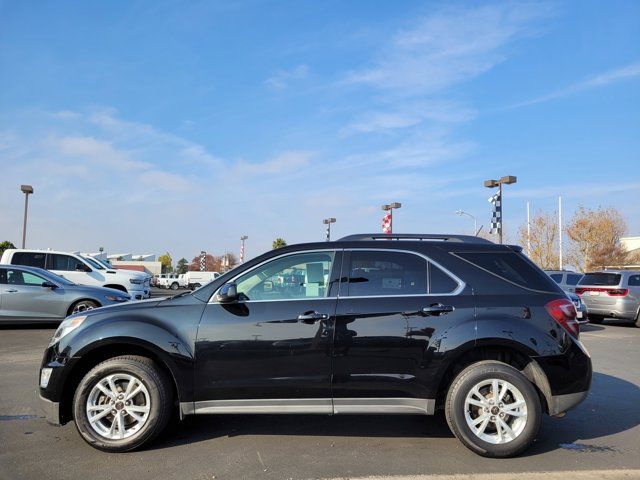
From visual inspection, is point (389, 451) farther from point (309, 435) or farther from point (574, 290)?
point (574, 290)

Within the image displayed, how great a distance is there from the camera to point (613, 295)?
15.4 meters

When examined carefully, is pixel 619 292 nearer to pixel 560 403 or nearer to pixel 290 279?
pixel 560 403

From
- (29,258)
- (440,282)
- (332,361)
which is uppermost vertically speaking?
(29,258)

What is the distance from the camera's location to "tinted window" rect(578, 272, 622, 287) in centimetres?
1558

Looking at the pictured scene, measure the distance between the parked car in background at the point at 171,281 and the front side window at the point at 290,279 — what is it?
5813cm

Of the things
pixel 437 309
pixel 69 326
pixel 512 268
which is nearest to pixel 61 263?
pixel 69 326

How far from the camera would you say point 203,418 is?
5.43 meters

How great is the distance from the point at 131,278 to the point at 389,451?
45.7 ft

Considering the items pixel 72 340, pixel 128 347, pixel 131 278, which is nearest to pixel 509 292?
pixel 128 347

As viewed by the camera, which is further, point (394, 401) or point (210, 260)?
point (210, 260)

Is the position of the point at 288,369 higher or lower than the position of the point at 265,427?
higher

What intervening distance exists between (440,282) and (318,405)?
150 centimetres

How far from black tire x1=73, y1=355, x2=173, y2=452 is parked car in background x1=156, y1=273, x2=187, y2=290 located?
190ft

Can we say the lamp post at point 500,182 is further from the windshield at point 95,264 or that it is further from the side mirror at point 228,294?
the side mirror at point 228,294
